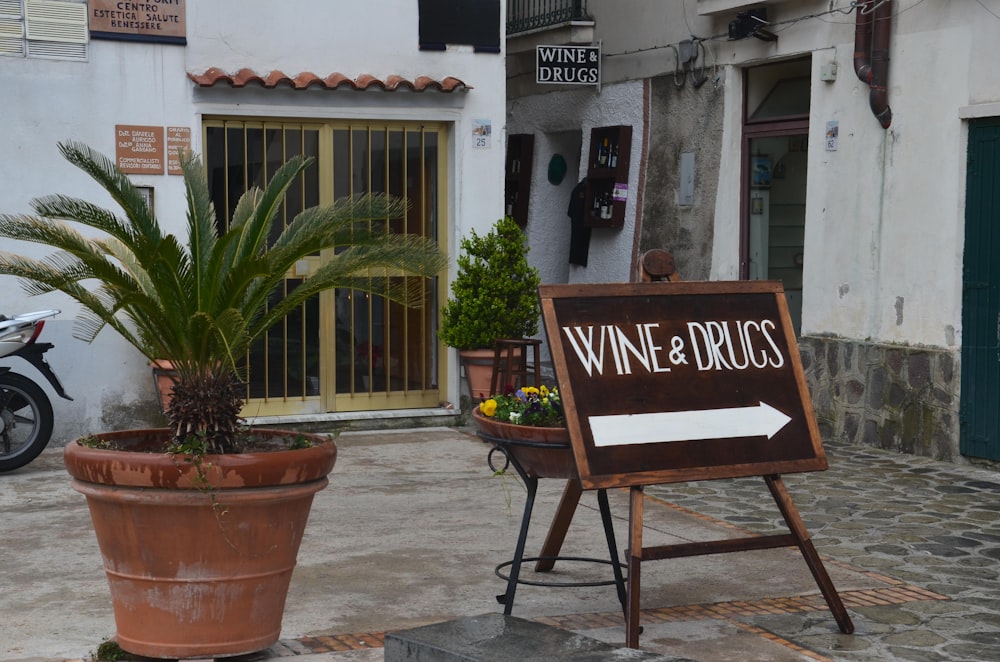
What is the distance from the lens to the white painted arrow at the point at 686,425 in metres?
5.10

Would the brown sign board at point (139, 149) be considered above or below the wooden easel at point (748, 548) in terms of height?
above

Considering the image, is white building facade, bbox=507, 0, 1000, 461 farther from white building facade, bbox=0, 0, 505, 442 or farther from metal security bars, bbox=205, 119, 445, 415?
metal security bars, bbox=205, 119, 445, 415

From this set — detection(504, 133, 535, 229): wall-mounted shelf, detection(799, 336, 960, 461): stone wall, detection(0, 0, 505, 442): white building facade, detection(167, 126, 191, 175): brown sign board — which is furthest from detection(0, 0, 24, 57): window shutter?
detection(504, 133, 535, 229): wall-mounted shelf

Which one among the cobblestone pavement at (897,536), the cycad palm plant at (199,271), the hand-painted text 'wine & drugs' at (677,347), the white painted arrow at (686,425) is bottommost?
the cobblestone pavement at (897,536)

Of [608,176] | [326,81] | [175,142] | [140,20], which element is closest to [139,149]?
[175,142]

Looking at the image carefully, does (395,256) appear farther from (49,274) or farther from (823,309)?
(823,309)

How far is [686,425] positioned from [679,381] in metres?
0.18

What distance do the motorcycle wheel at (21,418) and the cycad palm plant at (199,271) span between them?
373 cm

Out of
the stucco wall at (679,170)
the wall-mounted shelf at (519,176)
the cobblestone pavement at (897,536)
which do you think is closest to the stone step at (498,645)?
the cobblestone pavement at (897,536)

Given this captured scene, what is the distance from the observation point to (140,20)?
9.70 m

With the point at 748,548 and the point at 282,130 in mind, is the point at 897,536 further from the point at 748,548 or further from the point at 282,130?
the point at 282,130

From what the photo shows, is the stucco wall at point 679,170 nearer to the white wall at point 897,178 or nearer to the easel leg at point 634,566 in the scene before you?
the white wall at point 897,178

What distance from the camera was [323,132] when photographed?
10367mm

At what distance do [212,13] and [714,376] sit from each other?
602 centimetres
